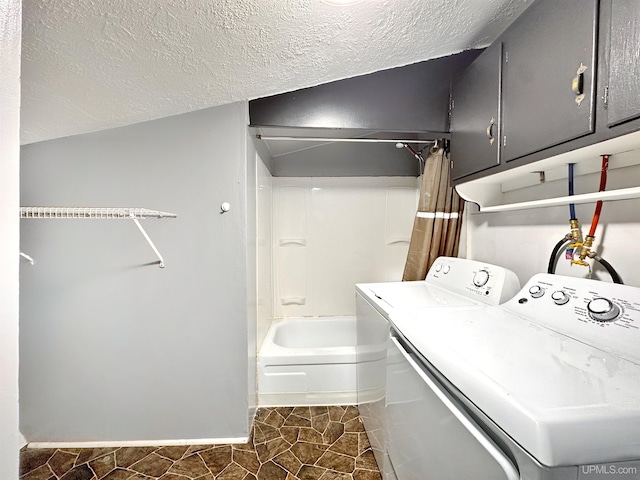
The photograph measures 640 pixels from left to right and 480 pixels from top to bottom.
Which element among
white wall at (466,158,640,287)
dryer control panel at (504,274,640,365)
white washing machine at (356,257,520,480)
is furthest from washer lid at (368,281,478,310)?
white wall at (466,158,640,287)

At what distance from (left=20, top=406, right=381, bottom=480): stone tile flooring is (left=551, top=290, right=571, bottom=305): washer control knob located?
119 cm

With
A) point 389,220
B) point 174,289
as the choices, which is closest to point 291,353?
point 174,289

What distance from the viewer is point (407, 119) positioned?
1.87 meters

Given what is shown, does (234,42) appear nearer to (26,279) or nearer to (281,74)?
(281,74)

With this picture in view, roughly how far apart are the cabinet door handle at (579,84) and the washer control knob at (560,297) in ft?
2.03

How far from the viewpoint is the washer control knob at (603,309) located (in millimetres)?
912

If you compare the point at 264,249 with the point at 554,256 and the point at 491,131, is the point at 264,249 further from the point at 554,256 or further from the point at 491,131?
the point at 554,256

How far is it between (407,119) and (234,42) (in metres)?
1.11

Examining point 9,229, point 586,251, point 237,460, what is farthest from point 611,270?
point 237,460

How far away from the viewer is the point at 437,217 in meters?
2.06

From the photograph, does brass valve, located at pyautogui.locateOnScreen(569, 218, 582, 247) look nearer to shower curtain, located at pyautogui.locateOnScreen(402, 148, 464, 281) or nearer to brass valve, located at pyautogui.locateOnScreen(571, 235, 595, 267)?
brass valve, located at pyautogui.locateOnScreen(571, 235, 595, 267)

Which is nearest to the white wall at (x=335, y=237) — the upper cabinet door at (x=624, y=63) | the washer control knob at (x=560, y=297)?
the washer control knob at (x=560, y=297)

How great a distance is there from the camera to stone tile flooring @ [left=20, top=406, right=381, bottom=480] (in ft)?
5.14

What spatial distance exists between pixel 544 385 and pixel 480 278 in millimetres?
902
